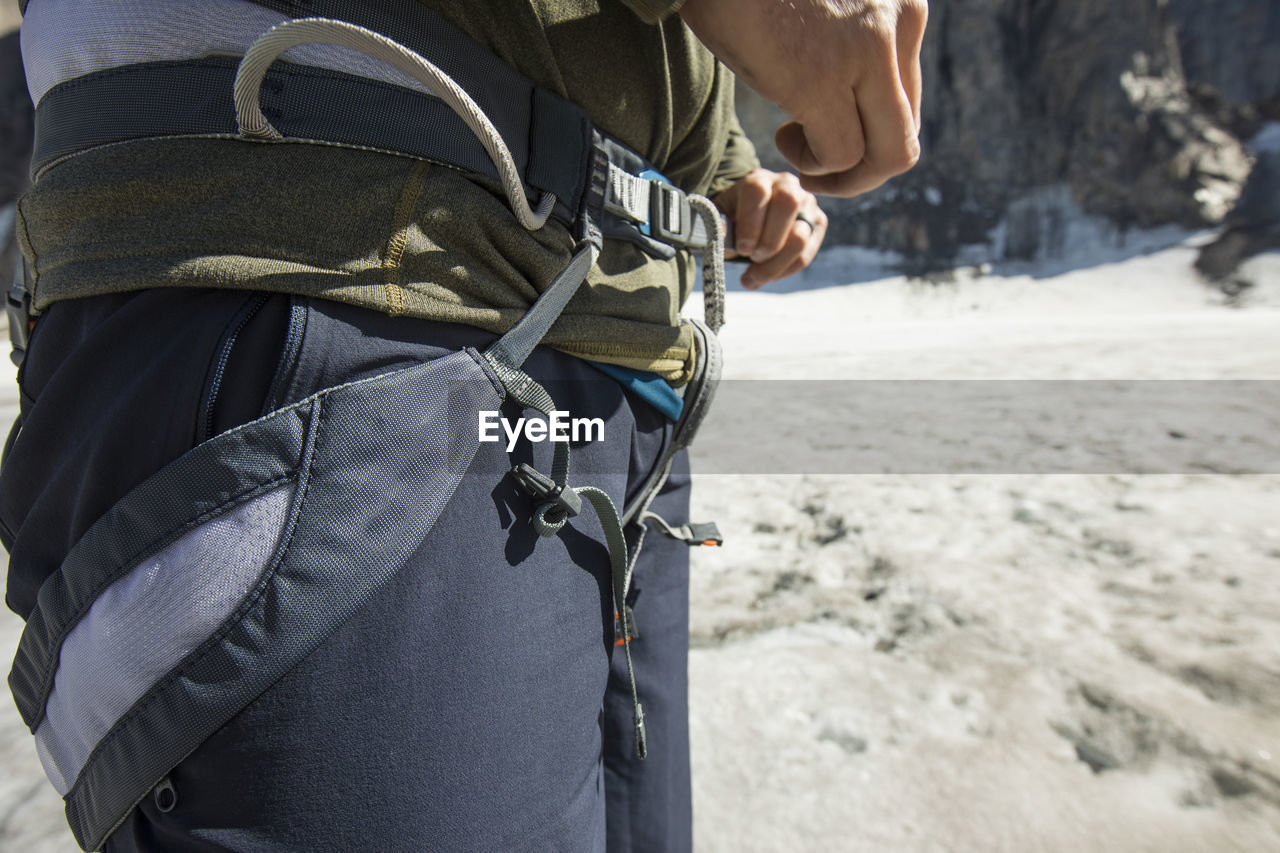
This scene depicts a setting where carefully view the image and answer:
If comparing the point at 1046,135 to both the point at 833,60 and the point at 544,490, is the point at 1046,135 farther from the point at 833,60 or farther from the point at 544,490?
the point at 544,490

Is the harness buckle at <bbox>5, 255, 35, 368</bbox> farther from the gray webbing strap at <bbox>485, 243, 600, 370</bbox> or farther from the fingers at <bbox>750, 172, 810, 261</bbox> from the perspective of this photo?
the fingers at <bbox>750, 172, 810, 261</bbox>

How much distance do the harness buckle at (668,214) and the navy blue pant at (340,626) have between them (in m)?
0.23

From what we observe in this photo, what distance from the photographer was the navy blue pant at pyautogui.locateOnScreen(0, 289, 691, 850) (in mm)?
409

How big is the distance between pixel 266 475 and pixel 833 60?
1.64 ft

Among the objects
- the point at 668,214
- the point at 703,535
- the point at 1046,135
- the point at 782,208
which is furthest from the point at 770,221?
the point at 1046,135

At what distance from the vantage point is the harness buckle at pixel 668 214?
644 mm

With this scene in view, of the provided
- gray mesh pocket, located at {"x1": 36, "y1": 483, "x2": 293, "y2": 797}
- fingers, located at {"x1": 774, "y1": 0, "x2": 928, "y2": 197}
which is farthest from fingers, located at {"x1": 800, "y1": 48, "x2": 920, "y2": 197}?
gray mesh pocket, located at {"x1": 36, "y1": 483, "x2": 293, "y2": 797}

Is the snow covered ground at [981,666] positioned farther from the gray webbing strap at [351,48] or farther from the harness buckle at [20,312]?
the gray webbing strap at [351,48]

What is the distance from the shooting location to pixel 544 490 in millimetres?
501

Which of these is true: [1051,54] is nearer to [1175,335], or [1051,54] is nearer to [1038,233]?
[1038,233]

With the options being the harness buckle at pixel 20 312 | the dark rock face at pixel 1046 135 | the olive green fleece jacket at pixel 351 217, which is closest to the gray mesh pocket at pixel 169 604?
the olive green fleece jacket at pixel 351 217

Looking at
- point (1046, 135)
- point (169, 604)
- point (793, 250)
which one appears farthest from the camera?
point (1046, 135)

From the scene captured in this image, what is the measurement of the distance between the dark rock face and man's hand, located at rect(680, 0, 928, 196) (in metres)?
13.6

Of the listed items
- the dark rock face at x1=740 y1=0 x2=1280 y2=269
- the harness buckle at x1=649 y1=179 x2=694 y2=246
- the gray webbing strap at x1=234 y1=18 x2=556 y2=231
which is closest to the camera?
the gray webbing strap at x1=234 y1=18 x2=556 y2=231
